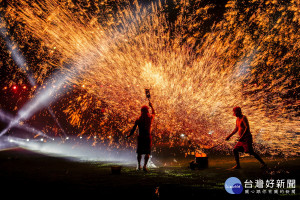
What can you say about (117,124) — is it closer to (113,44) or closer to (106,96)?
(106,96)

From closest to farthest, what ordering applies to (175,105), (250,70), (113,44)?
(113,44)
(175,105)
(250,70)

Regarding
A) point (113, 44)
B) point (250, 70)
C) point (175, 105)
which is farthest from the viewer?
point (250, 70)

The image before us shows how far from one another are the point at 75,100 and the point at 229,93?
896 centimetres

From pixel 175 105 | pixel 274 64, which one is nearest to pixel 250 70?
pixel 274 64

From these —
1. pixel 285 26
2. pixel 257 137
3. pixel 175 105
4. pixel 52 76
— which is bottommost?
pixel 257 137

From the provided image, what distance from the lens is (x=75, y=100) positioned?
14539mm

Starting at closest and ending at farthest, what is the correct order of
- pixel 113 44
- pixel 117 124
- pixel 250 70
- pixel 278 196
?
1. pixel 278 196
2. pixel 113 44
3. pixel 117 124
4. pixel 250 70

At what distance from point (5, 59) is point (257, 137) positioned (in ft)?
46.3

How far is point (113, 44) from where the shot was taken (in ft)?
36.0

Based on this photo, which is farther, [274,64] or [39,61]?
[274,64]

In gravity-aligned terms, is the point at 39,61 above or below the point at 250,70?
below

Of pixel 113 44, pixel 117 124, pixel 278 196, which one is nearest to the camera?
pixel 278 196

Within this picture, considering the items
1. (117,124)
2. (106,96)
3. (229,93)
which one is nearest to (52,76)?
(106,96)

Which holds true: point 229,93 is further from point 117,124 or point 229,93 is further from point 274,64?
point 117,124
